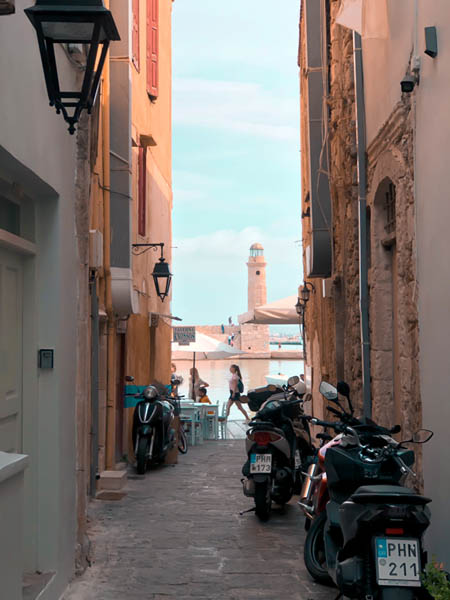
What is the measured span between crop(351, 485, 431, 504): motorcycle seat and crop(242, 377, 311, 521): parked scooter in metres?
3.45

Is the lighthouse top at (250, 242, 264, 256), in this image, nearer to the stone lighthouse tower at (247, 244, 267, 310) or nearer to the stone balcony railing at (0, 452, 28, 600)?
the stone lighthouse tower at (247, 244, 267, 310)

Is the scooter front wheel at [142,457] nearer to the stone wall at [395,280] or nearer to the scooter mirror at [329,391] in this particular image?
the stone wall at [395,280]

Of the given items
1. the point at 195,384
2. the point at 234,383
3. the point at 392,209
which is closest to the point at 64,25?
the point at 392,209

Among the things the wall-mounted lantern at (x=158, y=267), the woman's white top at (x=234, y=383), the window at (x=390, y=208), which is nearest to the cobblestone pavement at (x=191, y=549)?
the window at (x=390, y=208)

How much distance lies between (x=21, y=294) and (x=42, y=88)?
1.31 m

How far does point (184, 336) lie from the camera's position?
2047 centimetres

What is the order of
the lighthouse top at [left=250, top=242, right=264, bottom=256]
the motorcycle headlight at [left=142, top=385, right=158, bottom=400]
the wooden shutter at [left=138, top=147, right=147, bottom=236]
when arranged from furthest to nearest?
the lighthouse top at [left=250, top=242, right=264, bottom=256]
the wooden shutter at [left=138, top=147, right=147, bottom=236]
the motorcycle headlight at [left=142, top=385, right=158, bottom=400]

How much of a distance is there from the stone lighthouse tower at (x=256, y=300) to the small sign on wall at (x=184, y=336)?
59873 millimetres

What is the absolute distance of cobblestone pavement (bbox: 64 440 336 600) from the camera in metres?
5.66

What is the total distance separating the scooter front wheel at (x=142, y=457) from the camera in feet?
36.2

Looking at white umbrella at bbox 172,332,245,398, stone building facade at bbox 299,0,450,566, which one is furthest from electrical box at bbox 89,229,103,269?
white umbrella at bbox 172,332,245,398

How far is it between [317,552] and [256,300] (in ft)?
262

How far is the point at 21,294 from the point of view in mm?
5359

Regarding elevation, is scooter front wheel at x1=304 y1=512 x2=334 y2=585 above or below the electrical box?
below
